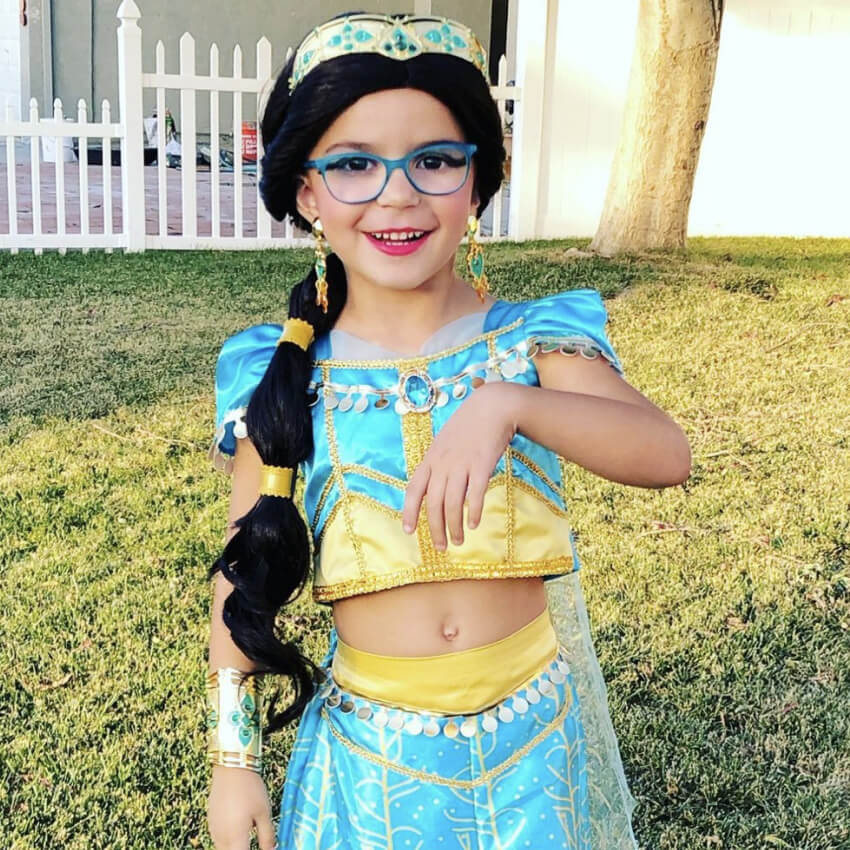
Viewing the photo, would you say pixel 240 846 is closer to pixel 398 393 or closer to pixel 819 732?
pixel 398 393

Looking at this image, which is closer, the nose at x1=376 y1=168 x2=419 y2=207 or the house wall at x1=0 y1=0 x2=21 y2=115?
the nose at x1=376 y1=168 x2=419 y2=207

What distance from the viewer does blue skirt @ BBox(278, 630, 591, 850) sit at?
1.61 m

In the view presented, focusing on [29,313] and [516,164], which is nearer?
[29,313]

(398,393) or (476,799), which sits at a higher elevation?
(398,393)

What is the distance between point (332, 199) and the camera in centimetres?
169

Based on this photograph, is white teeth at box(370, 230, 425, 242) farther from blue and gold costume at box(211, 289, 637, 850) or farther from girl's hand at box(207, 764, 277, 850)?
girl's hand at box(207, 764, 277, 850)

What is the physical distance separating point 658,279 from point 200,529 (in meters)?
3.44

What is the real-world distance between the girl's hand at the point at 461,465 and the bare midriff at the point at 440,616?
0.86 ft

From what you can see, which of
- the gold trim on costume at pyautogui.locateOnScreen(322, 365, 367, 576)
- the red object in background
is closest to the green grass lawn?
the gold trim on costume at pyautogui.locateOnScreen(322, 365, 367, 576)

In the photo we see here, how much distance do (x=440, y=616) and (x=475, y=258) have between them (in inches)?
19.9

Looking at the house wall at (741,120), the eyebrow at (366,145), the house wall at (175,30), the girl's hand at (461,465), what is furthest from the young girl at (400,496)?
the house wall at (175,30)

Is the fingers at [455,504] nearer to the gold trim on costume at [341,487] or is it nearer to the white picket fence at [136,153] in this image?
the gold trim on costume at [341,487]

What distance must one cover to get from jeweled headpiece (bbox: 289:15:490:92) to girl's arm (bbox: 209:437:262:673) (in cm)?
51

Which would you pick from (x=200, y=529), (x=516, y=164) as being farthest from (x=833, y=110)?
(x=200, y=529)
